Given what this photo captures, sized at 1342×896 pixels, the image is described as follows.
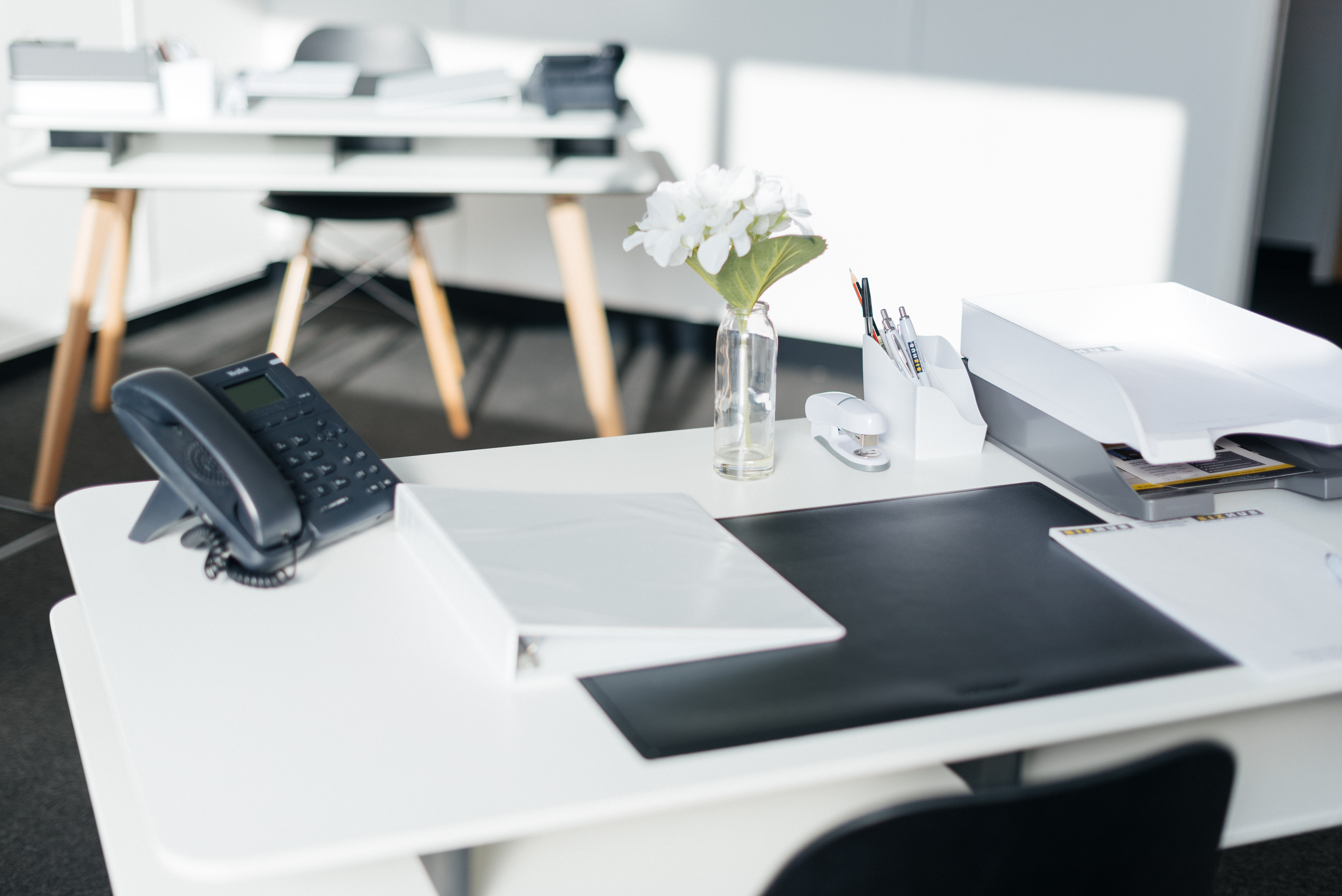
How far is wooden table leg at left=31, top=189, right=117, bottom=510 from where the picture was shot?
7.95 feet

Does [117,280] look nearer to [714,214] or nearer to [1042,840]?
[714,214]

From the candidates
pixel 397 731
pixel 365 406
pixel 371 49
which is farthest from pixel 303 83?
pixel 397 731

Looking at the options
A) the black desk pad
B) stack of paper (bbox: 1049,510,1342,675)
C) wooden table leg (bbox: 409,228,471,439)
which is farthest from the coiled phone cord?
wooden table leg (bbox: 409,228,471,439)

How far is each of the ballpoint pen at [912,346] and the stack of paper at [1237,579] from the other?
284 mm

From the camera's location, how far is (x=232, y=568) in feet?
3.29

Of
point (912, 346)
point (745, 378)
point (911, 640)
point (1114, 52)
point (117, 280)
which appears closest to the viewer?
point (911, 640)

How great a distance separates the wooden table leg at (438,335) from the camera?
9.49 feet

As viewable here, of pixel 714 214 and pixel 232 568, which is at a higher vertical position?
pixel 714 214

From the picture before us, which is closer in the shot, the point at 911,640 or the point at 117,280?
the point at 911,640

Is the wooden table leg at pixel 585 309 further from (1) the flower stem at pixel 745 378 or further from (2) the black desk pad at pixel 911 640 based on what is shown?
(2) the black desk pad at pixel 911 640

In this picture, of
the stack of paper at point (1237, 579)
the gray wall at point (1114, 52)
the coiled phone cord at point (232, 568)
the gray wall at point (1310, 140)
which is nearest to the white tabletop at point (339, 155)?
the gray wall at point (1114, 52)

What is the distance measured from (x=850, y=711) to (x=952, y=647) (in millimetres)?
125

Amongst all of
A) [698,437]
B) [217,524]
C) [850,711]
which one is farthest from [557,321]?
[850,711]

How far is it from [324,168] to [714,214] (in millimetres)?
1562
